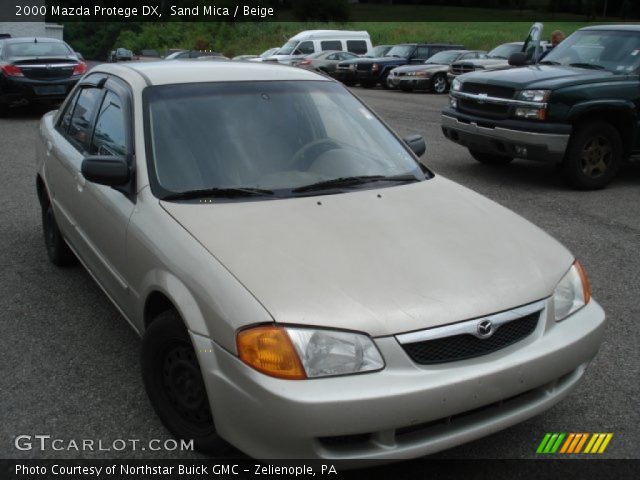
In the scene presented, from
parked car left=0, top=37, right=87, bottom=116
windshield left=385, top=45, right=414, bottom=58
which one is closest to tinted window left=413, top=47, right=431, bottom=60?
windshield left=385, top=45, right=414, bottom=58

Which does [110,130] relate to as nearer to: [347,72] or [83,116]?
[83,116]

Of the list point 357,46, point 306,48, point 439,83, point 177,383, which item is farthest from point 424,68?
point 177,383

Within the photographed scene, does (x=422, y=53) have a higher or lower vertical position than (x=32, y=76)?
higher

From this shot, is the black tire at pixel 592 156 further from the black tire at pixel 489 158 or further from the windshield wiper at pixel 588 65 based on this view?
the black tire at pixel 489 158

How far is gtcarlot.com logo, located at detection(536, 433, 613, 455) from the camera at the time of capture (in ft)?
9.83

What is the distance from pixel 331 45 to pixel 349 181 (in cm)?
2674

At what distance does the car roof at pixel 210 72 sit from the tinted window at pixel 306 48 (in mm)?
24283

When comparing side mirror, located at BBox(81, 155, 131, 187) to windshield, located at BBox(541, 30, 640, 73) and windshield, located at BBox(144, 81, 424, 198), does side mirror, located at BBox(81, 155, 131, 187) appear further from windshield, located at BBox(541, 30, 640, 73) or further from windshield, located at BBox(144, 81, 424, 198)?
windshield, located at BBox(541, 30, 640, 73)

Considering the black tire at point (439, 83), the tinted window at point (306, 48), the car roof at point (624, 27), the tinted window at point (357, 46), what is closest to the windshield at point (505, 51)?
the black tire at point (439, 83)

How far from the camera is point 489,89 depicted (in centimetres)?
827

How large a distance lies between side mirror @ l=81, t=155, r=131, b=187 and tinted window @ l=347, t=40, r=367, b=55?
91.7 feet

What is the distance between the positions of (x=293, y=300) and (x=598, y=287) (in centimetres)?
315

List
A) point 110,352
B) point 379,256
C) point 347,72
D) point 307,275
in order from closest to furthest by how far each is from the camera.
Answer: point 307,275 → point 379,256 → point 110,352 → point 347,72

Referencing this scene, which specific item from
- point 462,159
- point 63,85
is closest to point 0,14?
point 63,85
